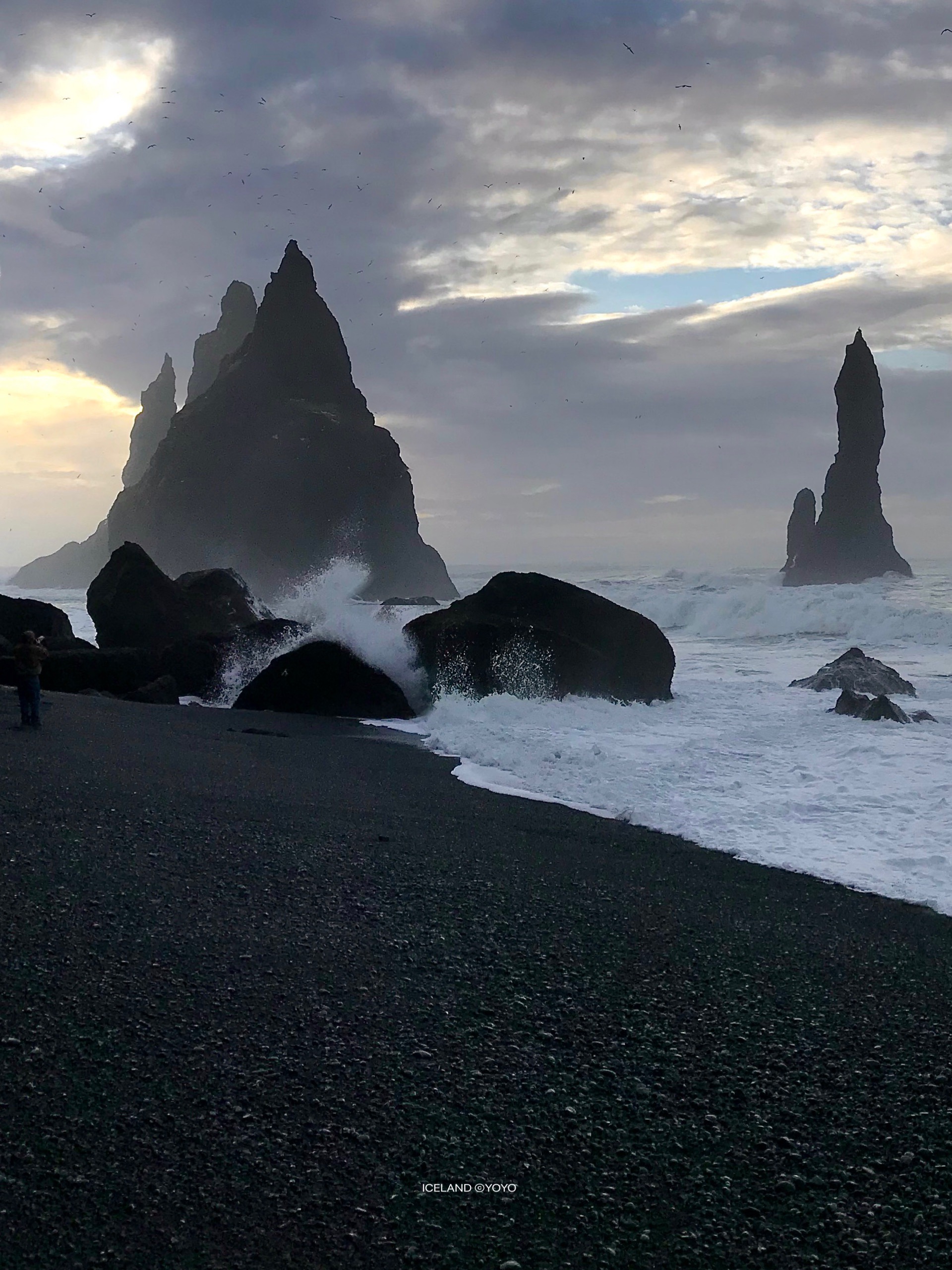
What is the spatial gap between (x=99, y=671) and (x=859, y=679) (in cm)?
1564

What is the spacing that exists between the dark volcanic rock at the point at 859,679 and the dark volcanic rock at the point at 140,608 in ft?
44.0

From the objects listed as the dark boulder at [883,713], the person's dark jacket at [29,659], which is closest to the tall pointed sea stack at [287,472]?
the dark boulder at [883,713]

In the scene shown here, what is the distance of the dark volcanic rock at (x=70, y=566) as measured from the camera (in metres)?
128

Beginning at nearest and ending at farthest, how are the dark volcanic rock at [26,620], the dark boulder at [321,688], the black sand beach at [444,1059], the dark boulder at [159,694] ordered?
the black sand beach at [444,1059] → the dark boulder at [159,694] → the dark boulder at [321,688] → the dark volcanic rock at [26,620]

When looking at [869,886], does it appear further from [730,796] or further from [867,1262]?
[867,1262]

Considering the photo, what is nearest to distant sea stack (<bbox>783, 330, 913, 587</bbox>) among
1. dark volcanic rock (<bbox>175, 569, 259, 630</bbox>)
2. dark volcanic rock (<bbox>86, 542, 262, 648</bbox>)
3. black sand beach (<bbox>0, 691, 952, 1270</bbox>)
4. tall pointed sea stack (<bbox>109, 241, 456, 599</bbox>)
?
tall pointed sea stack (<bbox>109, 241, 456, 599</bbox>)

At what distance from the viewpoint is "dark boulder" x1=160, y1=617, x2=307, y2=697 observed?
18.7 m

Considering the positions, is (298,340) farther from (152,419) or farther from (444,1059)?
(444,1059)

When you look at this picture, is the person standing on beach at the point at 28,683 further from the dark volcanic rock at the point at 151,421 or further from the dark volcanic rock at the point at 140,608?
the dark volcanic rock at the point at 151,421

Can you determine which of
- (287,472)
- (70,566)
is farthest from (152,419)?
(287,472)

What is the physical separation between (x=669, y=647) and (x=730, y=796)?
10.3 meters

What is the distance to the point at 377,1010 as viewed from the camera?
4.14m

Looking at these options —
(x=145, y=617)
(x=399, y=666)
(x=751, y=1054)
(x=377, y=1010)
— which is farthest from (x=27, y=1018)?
(x=145, y=617)

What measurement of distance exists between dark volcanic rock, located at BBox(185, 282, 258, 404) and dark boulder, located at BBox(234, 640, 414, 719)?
393 ft
